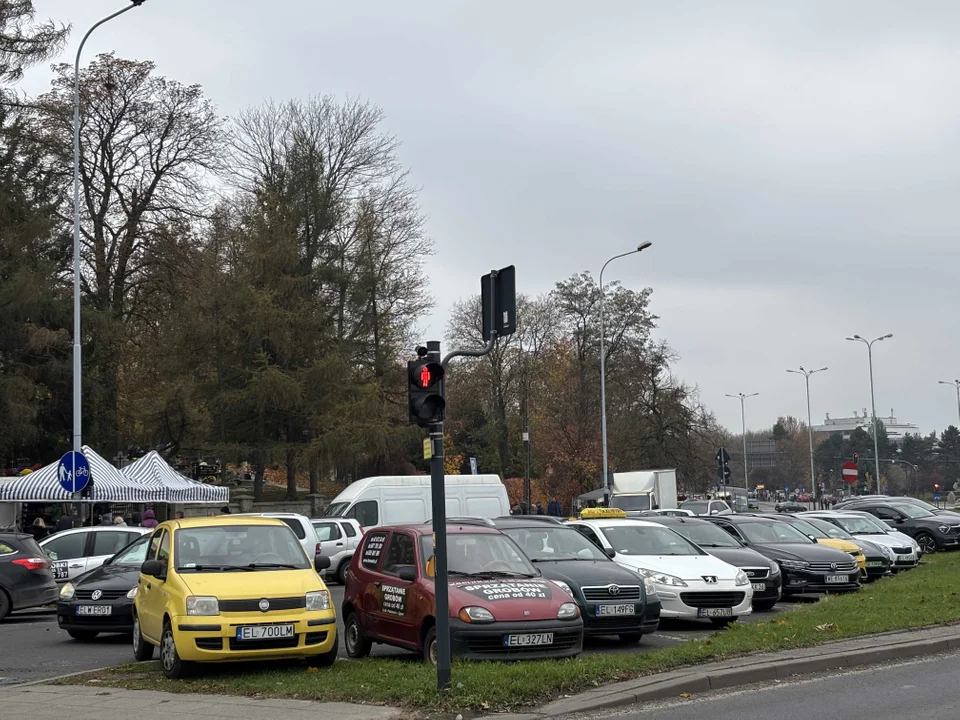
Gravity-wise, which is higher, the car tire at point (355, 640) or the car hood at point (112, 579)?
the car hood at point (112, 579)

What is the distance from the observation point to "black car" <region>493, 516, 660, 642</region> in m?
14.0

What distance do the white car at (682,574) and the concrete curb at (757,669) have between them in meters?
2.71

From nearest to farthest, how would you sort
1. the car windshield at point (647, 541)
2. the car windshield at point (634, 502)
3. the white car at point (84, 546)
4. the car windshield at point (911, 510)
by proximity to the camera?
the car windshield at point (647, 541) < the white car at point (84, 546) < the car windshield at point (911, 510) < the car windshield at point (634, 502)

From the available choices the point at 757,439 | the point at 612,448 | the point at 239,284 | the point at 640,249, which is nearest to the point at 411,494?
the point at 239,284

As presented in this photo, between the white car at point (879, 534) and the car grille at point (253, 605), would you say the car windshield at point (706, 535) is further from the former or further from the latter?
the car grille at point (253, 605)

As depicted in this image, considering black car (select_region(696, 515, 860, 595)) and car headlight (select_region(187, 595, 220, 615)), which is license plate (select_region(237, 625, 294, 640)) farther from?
black car (select_region(696, 515, 860, 595))

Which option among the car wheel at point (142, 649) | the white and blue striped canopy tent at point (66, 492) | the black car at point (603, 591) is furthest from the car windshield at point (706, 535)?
the white and blue striped canopy tent at point (66, 492)

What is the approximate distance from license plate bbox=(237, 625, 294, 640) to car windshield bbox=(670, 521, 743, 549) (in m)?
9.64

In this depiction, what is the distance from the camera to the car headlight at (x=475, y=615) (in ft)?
37.9

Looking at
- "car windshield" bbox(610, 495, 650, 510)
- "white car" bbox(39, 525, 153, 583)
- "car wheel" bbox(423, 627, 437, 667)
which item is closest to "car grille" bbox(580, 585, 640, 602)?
"car wheel" bbox(423, 627, 437, 667)

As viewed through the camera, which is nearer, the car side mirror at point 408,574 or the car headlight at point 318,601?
the car headlight at point 318,601

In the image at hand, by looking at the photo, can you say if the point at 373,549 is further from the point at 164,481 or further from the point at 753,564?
the point at 164,481

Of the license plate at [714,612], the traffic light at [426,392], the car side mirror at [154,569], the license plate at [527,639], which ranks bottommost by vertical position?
the license plate at [714,612]

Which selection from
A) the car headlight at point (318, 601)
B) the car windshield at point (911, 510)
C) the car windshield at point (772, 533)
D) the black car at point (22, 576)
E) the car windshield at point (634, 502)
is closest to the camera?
the car headlight at point (318, 601)
